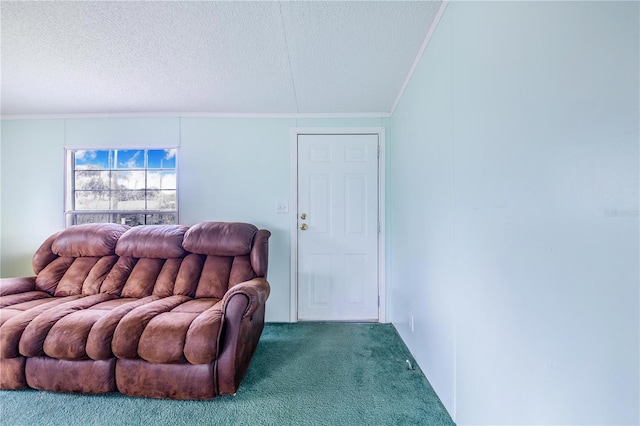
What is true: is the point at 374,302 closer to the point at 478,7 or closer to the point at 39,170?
the point at 478,7

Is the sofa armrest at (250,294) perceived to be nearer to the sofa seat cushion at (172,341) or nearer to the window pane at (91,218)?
the sofa seat cushion at (172,341)

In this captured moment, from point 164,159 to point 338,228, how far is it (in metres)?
2.02

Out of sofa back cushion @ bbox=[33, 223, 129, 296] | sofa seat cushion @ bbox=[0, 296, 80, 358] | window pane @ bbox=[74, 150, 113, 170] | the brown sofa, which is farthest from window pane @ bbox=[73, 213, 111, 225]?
sofa seat cushion @ bbox=[0, 296, 80, 358]

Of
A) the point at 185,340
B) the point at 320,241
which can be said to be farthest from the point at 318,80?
the point at 185,340

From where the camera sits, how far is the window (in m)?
2.44

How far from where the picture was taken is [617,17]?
1.67 ft

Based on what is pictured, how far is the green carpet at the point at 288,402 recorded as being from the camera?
3.99 feet

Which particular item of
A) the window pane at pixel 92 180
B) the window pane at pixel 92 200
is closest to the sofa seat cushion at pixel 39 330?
the window pane at pixel 92 200

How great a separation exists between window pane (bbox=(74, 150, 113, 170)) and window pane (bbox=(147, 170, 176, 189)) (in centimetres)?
50

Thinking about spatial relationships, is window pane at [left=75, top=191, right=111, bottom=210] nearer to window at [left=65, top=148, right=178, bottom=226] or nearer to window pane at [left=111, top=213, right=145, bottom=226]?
window at [left=65, top=148, right=178, bottom=226]

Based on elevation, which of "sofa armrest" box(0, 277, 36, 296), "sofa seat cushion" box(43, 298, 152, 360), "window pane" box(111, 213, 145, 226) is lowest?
"sofa seat cushion" box(43, 298, 152, 360)

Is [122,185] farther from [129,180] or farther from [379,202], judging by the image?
[379,202]

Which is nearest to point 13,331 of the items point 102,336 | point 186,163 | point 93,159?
point 102,336

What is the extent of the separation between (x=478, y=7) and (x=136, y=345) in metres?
2.38
